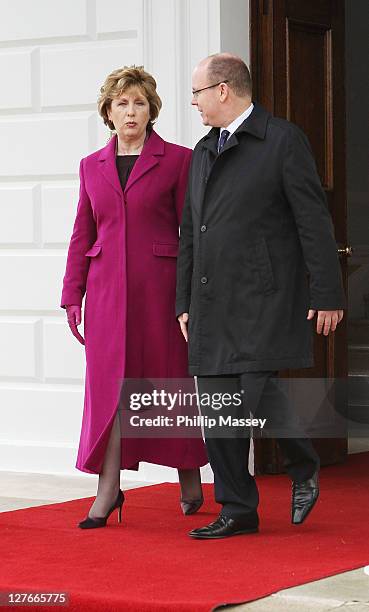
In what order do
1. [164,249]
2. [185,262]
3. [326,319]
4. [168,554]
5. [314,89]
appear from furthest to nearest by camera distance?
[314,89], [164,249], [185,262], [326,319], [168,554]

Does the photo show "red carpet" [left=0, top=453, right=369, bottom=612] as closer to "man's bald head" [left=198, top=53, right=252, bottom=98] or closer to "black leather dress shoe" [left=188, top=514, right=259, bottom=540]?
"black leather dress shoe" [left=188, top=514, right=259, bottom=540]

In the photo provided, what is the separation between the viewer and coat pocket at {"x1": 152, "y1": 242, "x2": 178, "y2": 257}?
576 centimetres

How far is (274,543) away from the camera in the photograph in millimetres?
5172

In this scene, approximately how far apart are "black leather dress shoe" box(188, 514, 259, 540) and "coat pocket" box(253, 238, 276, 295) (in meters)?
0.81

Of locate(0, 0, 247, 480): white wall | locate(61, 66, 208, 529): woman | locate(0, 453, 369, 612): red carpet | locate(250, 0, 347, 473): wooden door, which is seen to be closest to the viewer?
locate(0, 453, 369, 612): red carpet

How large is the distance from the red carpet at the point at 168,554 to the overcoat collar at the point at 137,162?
1296mm

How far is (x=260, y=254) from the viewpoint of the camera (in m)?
5.28

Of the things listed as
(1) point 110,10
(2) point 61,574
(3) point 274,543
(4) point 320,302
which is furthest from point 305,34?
(2) point 61,574

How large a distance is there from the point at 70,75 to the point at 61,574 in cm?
353

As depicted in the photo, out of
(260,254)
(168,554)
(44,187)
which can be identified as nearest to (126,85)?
(260,254)

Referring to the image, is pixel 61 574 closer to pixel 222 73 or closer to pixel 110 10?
pixel 222 73

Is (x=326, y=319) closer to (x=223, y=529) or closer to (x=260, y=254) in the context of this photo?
(x=260, y=254)

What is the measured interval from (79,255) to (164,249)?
33cm

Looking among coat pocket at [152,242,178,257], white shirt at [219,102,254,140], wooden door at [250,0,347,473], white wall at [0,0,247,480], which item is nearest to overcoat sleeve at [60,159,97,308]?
coat pocket at [152,242,178,257]
